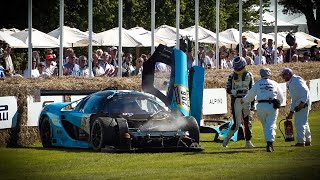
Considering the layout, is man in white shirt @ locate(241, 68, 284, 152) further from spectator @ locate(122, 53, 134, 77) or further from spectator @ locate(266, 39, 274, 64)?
spectator @ locate(266, 39, 274, 64)

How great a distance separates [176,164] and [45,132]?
5310 millimetres

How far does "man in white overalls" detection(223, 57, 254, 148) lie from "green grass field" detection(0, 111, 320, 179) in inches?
15.7

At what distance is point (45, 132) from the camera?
2291cm

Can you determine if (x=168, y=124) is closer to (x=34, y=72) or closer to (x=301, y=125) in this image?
(x=301, y=125)

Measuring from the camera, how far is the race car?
2088 cm

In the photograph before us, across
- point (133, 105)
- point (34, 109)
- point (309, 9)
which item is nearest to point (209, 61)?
point (34, 109)

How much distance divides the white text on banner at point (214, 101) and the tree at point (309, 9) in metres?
34.7

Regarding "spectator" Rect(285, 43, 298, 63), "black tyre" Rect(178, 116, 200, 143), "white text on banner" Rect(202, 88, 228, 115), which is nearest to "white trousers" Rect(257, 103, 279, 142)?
"black tyre" Rect(178, 116, 200, 143)

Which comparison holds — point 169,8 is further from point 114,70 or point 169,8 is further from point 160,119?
point 160,119

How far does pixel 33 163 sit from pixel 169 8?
35.9m

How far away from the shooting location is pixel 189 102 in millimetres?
23266

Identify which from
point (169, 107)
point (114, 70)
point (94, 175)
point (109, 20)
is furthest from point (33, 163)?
point (109, 20)

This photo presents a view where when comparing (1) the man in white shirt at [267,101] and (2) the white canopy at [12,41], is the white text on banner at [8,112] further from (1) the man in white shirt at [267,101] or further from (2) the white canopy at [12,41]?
(2) the white canopy at [12,41]

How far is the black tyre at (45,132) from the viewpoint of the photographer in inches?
895
